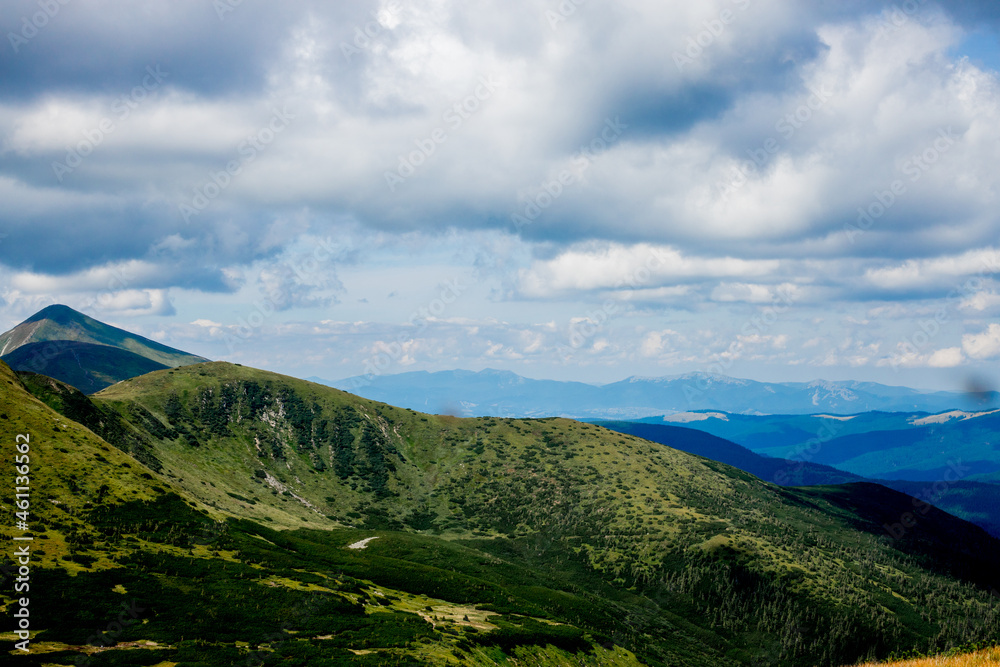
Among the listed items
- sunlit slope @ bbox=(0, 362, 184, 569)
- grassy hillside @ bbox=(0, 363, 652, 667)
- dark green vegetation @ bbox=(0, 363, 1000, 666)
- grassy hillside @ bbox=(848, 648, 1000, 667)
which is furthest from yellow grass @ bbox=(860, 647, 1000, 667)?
sunlit slope @ bbox=(0, 362, 184, 569)

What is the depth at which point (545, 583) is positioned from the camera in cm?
15950

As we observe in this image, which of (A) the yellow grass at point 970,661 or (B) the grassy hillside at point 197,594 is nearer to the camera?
(A) the yellow grass at point 970,661

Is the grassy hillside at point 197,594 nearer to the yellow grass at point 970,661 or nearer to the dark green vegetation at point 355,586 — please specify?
the dark green vegetation at point 355,586

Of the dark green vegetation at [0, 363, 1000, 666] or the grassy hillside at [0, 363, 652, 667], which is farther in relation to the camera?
the dark green vegetation at [0, 363, 1000, 666]

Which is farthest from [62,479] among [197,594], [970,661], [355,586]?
[970,661]

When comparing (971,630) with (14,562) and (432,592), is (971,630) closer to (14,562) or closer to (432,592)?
(432,592)

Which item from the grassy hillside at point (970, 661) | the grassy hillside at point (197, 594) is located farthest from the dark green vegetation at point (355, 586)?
the grassy hillside at point (970, 661)

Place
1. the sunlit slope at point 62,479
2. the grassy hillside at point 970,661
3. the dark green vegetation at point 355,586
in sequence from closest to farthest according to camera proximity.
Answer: the grassy hillside at point 970,661 → the dark green vegetation at point 355,586 → the sunlit slope at point 62,479

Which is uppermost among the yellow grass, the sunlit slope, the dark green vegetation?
the yellow grass

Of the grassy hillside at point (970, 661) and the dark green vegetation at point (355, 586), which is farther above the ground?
the grassy hillside at point (970, 661)

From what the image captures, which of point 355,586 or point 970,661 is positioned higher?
point 970,661

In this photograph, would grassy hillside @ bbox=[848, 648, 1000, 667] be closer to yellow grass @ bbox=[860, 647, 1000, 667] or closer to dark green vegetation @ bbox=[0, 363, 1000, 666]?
yellow grass @ bbox=[860, 647, 1000, 667]

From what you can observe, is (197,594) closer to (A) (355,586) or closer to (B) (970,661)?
(A) (355,586)

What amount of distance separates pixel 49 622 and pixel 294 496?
154 m
